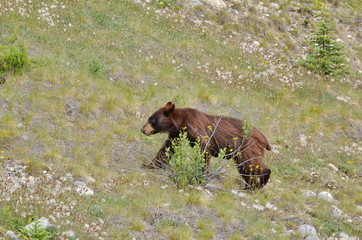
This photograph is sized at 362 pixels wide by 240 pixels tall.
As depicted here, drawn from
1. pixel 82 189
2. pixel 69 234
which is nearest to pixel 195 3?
pixel 82 189

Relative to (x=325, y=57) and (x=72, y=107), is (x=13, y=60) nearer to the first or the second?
(x=72, y=107)

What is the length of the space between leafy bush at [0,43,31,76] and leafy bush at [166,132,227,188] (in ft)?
15.3

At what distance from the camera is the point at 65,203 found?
643cm

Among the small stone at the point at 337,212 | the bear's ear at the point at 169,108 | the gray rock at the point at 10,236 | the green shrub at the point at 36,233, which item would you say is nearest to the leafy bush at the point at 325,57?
the small stone at the point at 337,212

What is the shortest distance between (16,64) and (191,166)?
525 centimetres

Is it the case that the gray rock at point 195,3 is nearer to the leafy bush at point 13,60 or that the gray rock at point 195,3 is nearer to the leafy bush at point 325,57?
the leafy bush at point 325,57

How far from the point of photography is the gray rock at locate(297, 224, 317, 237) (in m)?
7.75

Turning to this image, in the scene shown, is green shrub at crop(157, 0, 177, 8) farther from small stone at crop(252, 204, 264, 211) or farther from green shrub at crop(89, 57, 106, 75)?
small stone at crop(252, 204, 264, 211)

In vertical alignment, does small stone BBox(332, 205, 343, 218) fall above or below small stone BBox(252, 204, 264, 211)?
below

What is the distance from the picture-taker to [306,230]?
7.82m

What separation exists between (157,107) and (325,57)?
7423 mm

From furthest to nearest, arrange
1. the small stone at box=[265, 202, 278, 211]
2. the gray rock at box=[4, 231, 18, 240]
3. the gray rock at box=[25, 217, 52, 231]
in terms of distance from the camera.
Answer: the small stone at box=[265, 202, 278, 211] < the gray rock at box=[25, 217, 52, 231] < the gray rock at box=[4, 231, 18, 240]

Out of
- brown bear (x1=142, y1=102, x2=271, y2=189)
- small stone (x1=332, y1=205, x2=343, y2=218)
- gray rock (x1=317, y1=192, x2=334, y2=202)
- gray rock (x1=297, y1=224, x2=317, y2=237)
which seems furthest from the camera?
gray rock (x1=317, y1=192, x2=334, y2=202)

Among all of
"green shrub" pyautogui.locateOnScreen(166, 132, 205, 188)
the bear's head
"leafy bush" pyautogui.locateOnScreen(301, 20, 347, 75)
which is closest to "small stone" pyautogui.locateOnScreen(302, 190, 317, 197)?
"green shrub" pyautogui.locateOnScreen(166, 132, 205, 188)
